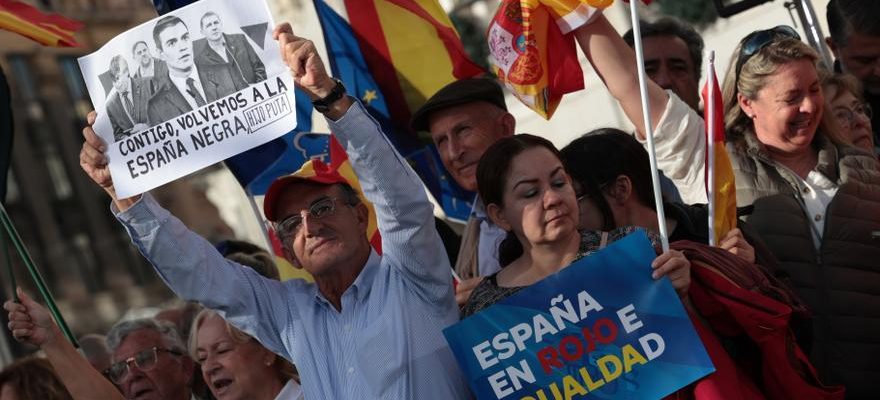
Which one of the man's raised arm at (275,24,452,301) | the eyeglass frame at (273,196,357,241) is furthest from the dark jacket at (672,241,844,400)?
the eyeglass frame at (273,196,357,241)

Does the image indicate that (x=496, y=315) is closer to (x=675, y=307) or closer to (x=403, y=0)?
(x=675, y=307)

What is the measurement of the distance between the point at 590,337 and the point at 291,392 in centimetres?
133

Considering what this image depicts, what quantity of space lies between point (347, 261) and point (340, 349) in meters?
0.24

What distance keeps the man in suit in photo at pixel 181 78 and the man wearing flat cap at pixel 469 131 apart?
44.0 inches

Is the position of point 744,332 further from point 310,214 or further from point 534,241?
point 310,214

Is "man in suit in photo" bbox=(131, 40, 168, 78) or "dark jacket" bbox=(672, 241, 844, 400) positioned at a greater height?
"man in suit in photo" bbox=(131, 40, 168, 78)

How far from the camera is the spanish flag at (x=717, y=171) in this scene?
457 centimetres

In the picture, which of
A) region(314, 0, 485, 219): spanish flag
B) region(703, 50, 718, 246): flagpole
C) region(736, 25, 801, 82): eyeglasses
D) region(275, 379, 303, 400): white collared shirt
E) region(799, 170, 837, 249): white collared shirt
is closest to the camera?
region(703, 50, 718, 246): flagpole

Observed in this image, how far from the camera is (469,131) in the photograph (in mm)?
5605

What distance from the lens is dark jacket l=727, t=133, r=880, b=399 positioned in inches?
188

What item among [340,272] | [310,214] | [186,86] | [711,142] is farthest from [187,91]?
[711,142]

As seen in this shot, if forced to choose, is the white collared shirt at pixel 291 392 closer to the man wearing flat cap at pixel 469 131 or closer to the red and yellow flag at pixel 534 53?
the man wearing flat cap at pixel 469 131

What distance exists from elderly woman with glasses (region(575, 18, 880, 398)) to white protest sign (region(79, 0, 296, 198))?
98 centimetres

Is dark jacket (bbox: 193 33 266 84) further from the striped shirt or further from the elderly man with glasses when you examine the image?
the elderly man with glasses
